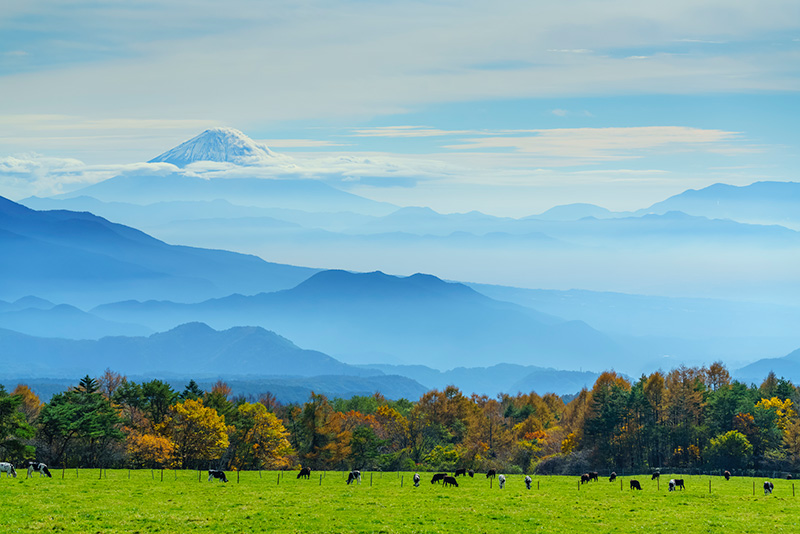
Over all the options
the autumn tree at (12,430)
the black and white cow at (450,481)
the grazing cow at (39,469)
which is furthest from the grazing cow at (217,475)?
the autumn tree at (12,430)

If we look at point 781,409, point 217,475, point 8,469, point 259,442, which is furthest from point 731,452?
point 8,469

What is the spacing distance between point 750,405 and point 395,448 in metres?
56.5

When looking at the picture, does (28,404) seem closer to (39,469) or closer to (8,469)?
(39,469)

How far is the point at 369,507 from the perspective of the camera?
52500 millimetres

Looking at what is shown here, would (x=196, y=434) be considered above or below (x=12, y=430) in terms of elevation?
below

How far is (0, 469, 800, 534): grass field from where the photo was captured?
45.5 metres

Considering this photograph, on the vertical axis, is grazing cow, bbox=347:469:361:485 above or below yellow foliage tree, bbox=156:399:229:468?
below

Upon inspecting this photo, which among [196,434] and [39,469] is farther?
[196,434]

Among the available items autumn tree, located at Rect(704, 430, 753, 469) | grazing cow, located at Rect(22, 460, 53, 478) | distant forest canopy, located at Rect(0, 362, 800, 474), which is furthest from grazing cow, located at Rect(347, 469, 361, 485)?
autumn tree, located at Rect(704, 430, 753, 469)

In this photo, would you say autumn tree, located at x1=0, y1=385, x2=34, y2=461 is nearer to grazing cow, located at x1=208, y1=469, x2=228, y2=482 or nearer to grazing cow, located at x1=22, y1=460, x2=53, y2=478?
grazing cow, located at x1=22, y1=460, x2=53, y2=478

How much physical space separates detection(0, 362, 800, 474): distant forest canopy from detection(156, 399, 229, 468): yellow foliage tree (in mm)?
130

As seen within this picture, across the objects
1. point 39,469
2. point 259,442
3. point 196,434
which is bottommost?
point 39,469

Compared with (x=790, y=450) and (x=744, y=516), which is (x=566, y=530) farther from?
(x=790, y=450)

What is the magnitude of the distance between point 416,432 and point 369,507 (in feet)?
284
